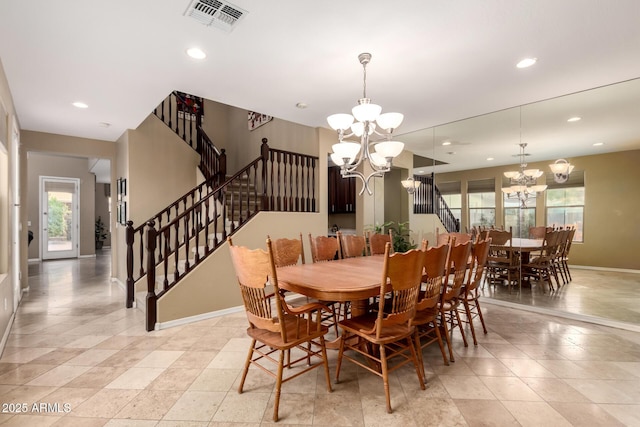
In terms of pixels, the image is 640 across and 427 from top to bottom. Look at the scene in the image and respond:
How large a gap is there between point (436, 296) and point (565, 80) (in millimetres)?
2936

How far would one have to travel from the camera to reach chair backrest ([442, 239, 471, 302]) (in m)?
2.55

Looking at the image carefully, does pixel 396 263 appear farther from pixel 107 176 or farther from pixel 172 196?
pixel 107 176

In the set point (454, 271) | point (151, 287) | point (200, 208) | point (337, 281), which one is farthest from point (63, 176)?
point (454, 271)

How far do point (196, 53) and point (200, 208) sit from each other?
6.27ft

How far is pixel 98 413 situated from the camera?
1.95 meters

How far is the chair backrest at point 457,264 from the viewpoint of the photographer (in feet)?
8.37

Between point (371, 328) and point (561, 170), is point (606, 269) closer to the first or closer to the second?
point (561, 170)

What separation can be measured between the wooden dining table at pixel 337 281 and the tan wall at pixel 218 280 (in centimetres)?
159

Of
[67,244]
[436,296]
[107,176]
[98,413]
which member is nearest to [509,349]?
[436,296]

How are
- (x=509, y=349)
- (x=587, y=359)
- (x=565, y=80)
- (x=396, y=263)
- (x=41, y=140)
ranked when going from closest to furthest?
1. (x=396, y=263)
2. (x=587, y=359)
3. (x=509, y=349)
4. (x=565, y=80)
5. (x=41, y=140)

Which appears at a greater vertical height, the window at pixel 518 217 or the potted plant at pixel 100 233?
the window at pixel 518 217

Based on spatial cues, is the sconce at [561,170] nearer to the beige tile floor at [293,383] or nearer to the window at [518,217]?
the window at [518,217]

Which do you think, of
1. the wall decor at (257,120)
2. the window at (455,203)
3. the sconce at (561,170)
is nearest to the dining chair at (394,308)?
the sconce at (561,170)

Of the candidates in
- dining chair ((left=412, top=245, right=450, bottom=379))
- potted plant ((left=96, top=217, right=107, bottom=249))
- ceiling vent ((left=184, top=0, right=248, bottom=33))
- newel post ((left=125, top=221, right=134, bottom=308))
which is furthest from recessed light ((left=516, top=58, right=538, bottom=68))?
potted plant ((left=96, top=217, right=107, bottom=249))
